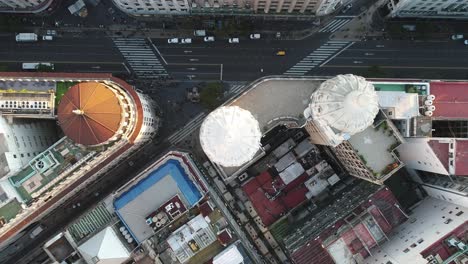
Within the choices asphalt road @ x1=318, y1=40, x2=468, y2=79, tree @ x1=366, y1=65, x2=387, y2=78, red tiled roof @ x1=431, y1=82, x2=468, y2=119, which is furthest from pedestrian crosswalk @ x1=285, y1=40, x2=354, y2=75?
red tiled roof @ x1=431, y1=82, x2=468, y2=119

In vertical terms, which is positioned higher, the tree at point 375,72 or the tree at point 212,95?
the tree at point 375,72

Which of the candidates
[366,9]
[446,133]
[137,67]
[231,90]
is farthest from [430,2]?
[137,67]

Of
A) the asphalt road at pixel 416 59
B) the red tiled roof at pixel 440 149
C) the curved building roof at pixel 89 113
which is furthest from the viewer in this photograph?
the asphalt road at pixel 416 59

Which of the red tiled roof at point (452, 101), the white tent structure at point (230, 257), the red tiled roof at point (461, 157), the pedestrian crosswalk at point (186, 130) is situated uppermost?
the red tiled roof at point (452, 101)

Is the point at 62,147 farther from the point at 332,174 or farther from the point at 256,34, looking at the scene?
the point at 332,174

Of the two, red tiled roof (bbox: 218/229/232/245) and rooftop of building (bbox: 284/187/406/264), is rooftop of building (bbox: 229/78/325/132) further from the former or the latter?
red tiled roof (bbox: 218/229/232/245)

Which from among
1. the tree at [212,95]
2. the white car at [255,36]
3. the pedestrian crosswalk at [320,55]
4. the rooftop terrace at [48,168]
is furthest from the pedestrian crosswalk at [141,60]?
the pedestrian crosswalk at [320,55]

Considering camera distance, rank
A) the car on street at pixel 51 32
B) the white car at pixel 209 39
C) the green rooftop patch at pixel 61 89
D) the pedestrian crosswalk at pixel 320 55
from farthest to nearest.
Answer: the pedestrian crosswalk at pixel 320 55
the car on street at pixel 51 32
the white car at pixel 209 39
the green rooftop patch at pixel 61 89

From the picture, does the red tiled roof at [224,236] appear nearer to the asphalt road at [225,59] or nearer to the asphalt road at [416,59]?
the asphalt road at [225,59]

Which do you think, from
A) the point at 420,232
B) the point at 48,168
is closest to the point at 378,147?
the point at 420,232
